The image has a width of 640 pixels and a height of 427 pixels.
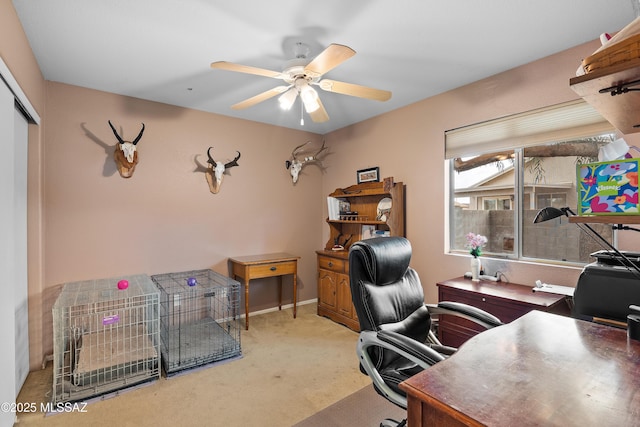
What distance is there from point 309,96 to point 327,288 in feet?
8.02

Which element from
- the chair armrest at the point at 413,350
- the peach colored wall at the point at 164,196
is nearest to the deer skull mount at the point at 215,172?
the peach colored wall at the point at 164,196

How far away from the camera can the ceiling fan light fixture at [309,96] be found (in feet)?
7.39

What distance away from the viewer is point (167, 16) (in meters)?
1.94

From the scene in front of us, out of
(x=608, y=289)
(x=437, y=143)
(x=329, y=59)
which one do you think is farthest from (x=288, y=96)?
(x=608, y=289)

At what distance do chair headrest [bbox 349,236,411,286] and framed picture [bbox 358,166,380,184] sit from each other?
1971 mm

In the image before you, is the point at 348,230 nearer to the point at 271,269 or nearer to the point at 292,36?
the point at 271,269

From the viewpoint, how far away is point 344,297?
12.0ft

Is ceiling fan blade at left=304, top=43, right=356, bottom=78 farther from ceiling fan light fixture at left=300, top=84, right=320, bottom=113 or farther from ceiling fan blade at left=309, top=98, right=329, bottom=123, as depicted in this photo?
ceiling fan blade at left=309, top=98, right=329, bottom=123

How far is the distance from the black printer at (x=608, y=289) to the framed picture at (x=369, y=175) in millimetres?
2355

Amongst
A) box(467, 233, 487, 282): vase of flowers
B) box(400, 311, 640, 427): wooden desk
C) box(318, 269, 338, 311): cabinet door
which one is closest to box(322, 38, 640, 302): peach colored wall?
box(467, 233, 487, 282): vase of flowers

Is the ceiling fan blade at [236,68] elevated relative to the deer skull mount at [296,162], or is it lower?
elevated

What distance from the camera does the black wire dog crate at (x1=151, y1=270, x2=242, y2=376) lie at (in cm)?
279

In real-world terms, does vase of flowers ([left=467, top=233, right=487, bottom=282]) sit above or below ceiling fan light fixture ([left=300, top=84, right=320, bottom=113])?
below

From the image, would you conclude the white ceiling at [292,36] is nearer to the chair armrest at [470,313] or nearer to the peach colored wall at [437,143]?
the peach colored wall at [437,143]
